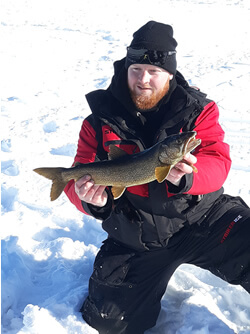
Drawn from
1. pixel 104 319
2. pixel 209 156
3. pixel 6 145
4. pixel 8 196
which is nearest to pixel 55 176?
pixel 209 156

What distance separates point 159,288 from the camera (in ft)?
10.9

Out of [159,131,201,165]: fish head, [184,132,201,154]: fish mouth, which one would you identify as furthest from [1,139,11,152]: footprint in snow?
[184,132,201,154]: fish mouth

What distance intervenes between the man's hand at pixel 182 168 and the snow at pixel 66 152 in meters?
1.39

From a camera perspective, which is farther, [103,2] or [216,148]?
[103,2]

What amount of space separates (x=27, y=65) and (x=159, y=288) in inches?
339

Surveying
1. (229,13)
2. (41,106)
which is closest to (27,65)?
(41,106)

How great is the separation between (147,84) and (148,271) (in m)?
1.68

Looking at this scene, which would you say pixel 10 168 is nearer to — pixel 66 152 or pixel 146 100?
pixel 66 152

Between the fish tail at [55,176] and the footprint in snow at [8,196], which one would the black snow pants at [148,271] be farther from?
the footprint in snow at [8,196]

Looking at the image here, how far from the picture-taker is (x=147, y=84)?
3.19 m

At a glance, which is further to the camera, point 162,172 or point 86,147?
point 86,147

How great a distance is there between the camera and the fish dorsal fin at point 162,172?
236 centimetres

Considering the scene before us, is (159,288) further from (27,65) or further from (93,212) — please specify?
(27,65)

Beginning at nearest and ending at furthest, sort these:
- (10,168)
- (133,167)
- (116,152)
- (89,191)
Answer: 1. (133,167)
2. (116,152)
3. (89,191)
4. (10,168)
